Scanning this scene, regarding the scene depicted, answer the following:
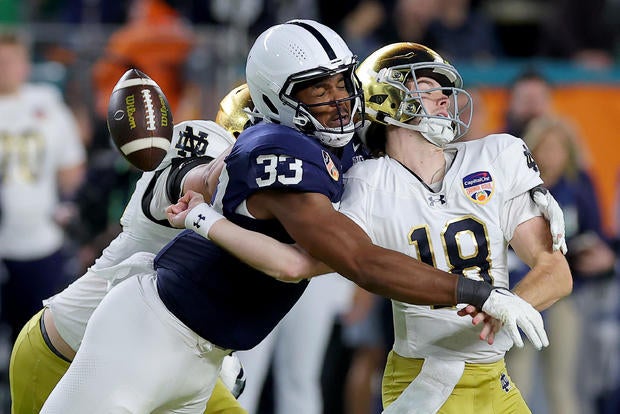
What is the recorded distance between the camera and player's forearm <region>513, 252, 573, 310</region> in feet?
12.3

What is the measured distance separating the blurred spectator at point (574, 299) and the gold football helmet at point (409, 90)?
8.85ft

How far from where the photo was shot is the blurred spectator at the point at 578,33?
8.59 m

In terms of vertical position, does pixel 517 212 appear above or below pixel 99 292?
above

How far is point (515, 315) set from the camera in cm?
342

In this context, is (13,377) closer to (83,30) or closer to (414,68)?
(414,68)

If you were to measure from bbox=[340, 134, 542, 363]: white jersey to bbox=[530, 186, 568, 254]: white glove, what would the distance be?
3cm

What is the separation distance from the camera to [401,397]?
12.6 feet

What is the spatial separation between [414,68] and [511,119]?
3225mm

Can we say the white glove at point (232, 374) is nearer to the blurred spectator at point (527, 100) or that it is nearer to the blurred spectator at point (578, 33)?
the blurred spectator at point (527, 100)

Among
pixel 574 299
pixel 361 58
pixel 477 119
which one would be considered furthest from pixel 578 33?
pixel 574 299

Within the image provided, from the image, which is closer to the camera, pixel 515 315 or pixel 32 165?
pixel 515 315

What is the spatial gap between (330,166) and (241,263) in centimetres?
38

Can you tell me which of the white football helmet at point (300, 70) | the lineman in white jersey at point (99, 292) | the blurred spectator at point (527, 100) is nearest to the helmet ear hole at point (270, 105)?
the white football helmet at point (300, 70)

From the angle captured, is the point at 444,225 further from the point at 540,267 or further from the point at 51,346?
the point at 51,346
